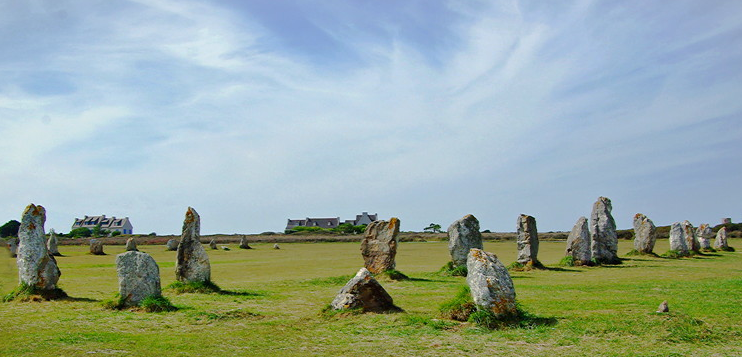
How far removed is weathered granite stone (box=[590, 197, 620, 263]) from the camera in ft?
90.0

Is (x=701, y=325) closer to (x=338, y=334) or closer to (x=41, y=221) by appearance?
(x=338, y=334)

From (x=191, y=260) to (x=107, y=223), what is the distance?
106506mm

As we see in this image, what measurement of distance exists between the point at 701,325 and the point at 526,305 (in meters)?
4.00

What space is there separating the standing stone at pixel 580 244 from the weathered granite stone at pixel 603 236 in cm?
116

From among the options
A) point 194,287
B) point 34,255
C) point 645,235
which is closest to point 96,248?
point 34,255

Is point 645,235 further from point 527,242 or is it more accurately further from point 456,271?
point 456,271

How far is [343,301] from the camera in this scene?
12.3 metres

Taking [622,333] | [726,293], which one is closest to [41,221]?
[622,333]

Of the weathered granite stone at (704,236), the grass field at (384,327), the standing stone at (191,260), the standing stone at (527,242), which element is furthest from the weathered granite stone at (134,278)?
the weathered granite stone at (704,236)

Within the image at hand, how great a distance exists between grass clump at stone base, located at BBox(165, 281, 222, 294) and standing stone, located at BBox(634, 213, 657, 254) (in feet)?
87.2

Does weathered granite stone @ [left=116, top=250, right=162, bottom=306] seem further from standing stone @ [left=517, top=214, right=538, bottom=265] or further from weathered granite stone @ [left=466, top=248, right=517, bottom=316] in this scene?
standing stone @ [left=517, top=214, right=538, bottom=265]

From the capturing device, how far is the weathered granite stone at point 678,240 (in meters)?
32.7

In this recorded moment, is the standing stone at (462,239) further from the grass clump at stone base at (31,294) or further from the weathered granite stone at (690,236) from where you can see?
the weathered granite stone at (690,236)

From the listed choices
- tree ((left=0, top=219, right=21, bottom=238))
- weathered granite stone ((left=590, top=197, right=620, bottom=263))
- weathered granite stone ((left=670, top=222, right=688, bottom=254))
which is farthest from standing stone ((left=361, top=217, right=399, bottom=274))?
weathered granite stone ((left=670, top=222, right=688, bottom=254))
